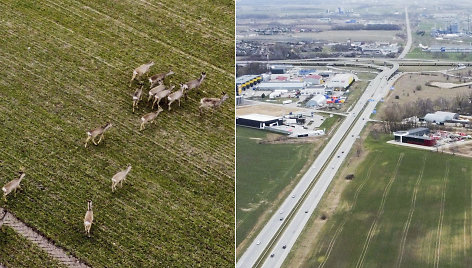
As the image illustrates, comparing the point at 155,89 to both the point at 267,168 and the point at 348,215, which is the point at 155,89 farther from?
the point at 267,168

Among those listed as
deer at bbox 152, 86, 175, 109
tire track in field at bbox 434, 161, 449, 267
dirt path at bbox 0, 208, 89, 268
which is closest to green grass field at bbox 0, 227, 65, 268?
dirt path at bbox 0, 208, 89, 268

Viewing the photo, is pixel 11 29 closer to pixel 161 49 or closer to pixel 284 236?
pixel 161 49

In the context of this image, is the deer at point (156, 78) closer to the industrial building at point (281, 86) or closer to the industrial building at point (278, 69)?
the industrial building at point (281, 86)

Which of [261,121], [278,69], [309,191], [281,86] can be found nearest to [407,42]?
[278,69]

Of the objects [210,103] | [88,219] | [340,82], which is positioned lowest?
[340,82]

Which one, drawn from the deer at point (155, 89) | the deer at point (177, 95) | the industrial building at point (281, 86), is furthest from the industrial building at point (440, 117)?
the deer at point (155, 89)

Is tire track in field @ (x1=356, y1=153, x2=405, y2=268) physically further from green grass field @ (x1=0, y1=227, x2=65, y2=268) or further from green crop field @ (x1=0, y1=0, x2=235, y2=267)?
green grass field @ (x1=0, y1=227, x2=65, y2=268)
